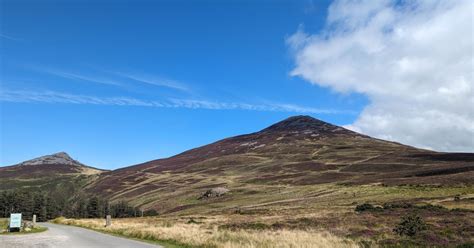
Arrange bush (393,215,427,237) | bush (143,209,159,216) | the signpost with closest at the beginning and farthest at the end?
bush (393,215,427,237), the signpost, bush (143,209,159,216)

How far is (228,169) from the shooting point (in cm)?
17062

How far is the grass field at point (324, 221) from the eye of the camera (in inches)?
939

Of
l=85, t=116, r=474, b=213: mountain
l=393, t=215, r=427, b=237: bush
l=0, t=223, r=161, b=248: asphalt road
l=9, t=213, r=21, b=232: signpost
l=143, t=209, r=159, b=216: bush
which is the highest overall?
l=85, t=116, r=474, b=213: mountain

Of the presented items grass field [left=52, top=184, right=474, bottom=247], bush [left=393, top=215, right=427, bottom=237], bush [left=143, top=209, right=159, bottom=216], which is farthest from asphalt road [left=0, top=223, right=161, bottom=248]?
bush [left=143, top=209, right=159, bottom=216]

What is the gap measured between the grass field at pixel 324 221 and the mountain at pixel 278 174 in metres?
4.71

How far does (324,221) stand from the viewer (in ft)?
136

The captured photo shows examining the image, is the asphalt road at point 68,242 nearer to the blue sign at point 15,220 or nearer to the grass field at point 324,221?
the grass field at point 324,221

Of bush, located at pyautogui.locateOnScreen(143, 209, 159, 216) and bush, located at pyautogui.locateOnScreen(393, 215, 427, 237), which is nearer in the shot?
bush, located at pyautogui.locateOnScreen(393, 215, 427, 237)

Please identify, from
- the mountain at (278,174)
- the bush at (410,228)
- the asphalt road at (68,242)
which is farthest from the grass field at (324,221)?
the mountain at (278,174)

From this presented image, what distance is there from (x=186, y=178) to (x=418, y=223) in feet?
443

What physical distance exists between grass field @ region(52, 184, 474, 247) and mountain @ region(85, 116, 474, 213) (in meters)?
4.71

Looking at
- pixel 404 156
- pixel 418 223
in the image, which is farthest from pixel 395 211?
pixel 404 156

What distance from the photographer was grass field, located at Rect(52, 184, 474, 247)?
78.2 ft

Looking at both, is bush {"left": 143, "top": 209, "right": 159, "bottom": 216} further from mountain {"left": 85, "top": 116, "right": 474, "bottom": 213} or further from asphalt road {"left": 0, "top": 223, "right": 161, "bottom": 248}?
asphalt road {"left": 0, "top": 223, "right": 161, "bottom": 248}
